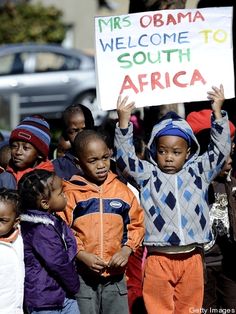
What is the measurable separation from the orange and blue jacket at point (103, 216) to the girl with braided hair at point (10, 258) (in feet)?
1.43

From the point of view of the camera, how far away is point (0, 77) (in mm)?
19438

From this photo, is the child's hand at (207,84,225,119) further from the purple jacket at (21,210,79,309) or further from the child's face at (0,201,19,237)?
the child's face at (0,201,19,237)

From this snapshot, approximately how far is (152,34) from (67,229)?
1569 mm

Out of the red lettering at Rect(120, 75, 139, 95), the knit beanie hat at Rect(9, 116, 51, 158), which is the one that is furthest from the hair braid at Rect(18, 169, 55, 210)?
the red lettering at Rect(120, 75, 139, 95)

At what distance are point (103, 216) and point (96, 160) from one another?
0.38m

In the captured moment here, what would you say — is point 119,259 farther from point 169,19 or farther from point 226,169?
point 169,19

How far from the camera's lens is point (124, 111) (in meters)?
6.74

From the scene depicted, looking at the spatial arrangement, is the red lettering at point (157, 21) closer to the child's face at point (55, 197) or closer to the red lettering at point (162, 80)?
the red lettering at point (162, 80)

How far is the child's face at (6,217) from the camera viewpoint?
6203mm

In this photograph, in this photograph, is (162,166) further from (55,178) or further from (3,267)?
(3,267)

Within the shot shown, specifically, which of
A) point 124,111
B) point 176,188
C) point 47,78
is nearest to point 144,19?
point 124,111

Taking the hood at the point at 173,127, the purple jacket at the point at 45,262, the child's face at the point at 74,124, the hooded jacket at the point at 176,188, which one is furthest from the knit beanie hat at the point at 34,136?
the purple jacket at the point at 45,262

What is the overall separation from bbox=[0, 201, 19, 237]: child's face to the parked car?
43.9ft

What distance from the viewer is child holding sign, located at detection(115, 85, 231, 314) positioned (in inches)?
261
